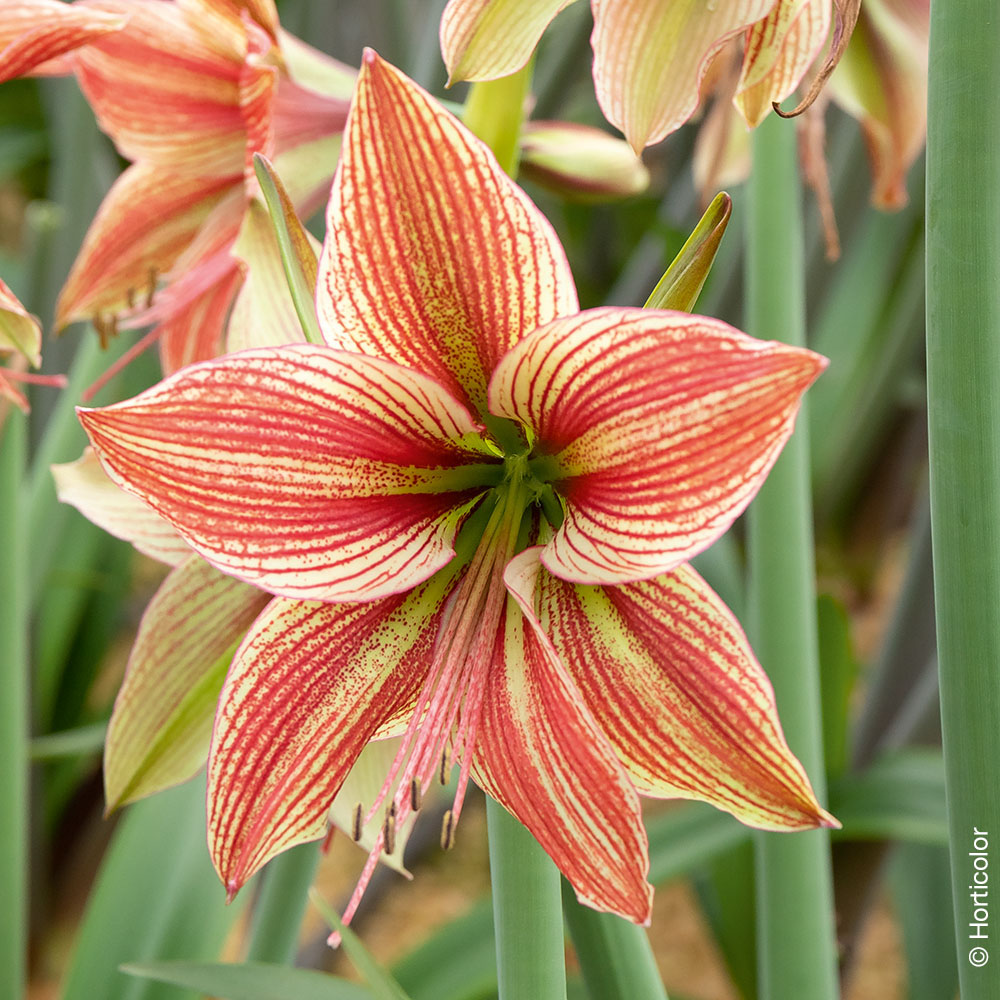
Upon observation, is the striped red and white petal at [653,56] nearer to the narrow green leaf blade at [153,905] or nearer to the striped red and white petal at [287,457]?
the striped red and white petal at [287,457]

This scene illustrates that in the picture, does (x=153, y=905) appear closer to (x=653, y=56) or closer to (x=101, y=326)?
(x=101, y=326)

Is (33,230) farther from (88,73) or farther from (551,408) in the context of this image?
(551,408)

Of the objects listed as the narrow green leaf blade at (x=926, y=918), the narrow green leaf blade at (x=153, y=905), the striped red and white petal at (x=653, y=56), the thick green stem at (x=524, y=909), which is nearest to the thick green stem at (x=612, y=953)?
the thick green stem at (x=524, y=909)

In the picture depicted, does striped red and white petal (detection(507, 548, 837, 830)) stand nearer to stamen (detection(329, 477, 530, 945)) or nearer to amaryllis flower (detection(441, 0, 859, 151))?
stamen (detection(329, 477, 530, 945))

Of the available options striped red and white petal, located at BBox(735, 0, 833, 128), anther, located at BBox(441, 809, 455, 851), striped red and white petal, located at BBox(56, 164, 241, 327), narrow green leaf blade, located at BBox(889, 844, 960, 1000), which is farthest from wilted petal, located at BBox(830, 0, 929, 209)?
narrow green leaf blade, located at BBox(889, 844, 960, 1000)

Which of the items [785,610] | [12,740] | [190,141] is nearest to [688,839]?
[785,610]

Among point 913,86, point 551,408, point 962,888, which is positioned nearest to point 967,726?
point 962,888
